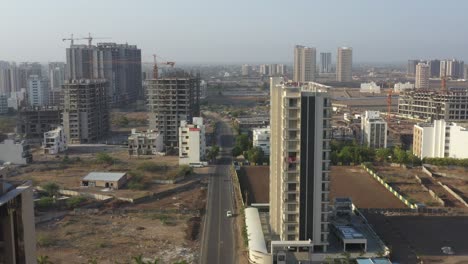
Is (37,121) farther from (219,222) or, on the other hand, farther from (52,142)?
(219,222)

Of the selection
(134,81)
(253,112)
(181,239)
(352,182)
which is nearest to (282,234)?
(181,239)

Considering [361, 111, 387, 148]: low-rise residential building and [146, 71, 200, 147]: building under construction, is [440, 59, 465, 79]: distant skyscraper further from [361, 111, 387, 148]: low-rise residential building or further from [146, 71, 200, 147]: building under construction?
[146, 71, 200, 147]: building under construction

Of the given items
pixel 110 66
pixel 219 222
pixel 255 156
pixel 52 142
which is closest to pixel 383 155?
pixel 255 156

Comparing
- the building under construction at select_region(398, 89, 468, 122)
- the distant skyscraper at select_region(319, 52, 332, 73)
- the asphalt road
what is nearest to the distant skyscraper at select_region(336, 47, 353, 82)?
the distant skyscraper at select_region(319, 52, 332, 73)

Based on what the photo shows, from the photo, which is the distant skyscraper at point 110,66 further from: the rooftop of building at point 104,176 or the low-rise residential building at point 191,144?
the rooftop of building at point 104,176

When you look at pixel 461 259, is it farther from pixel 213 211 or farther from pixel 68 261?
pixel 68 261
